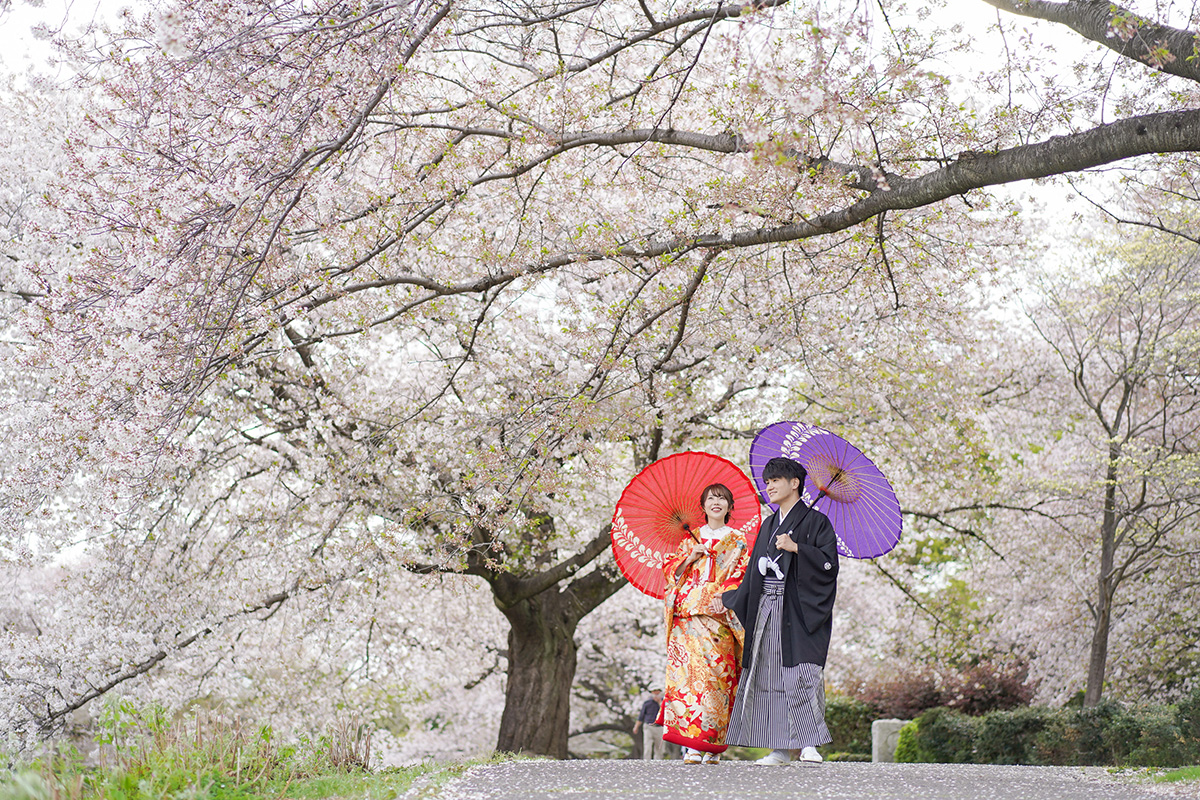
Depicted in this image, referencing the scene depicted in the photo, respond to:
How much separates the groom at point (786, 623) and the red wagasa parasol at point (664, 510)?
53 cm

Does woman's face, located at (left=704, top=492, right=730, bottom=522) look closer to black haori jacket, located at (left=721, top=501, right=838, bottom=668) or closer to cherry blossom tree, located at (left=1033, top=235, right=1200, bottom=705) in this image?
black haori jacket, located at (left=721, top=501, right=838, bottom=668)

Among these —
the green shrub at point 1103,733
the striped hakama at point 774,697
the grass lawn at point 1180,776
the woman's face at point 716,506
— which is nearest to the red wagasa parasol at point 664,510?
the woman's face at point 716,506

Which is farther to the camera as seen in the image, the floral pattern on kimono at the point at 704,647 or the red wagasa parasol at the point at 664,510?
the red wagasa parasol at the point at 664,510

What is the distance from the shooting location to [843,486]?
5793mm

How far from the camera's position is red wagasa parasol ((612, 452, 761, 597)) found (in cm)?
607

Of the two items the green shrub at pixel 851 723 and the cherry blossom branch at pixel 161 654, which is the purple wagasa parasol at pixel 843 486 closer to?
the cherry blossom branch at pixel 161 654

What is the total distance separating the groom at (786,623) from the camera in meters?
5.25

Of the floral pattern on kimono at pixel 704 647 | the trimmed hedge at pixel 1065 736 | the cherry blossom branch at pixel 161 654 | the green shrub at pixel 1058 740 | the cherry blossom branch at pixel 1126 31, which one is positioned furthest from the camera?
the green shrub at pixel 1058 740

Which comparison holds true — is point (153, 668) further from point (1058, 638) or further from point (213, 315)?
point (1058, 638)

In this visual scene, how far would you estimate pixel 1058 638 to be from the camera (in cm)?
1227

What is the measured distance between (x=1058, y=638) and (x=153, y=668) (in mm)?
10117

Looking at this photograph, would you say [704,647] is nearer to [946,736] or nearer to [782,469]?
[782,469]

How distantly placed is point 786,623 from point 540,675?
5.35 m

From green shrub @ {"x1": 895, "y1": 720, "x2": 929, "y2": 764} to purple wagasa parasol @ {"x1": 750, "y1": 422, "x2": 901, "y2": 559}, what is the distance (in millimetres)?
7207
